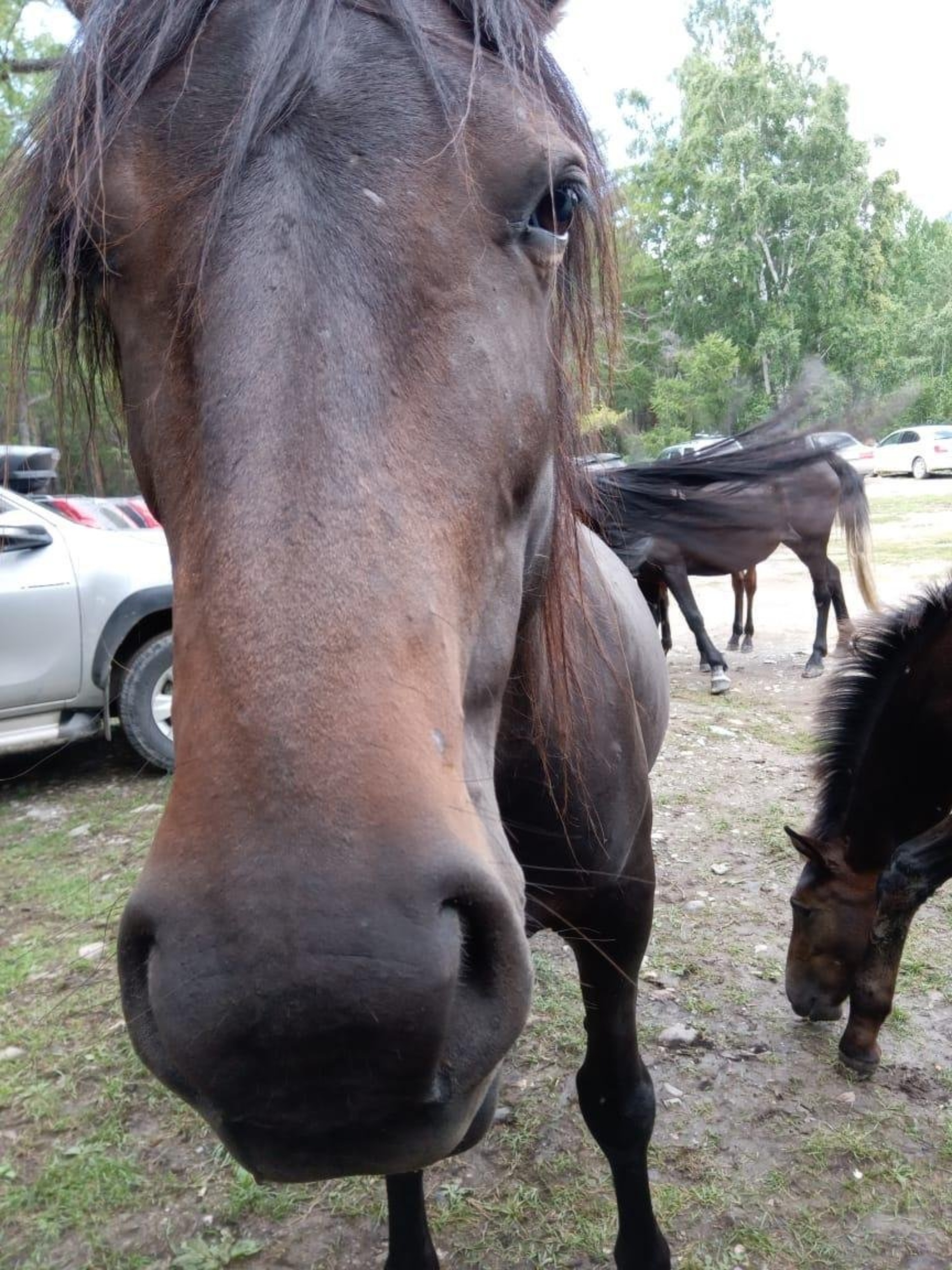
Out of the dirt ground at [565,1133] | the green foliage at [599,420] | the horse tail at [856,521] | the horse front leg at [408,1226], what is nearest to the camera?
the green foliage at [599,420]

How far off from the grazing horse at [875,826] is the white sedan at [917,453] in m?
Answer: 26.5

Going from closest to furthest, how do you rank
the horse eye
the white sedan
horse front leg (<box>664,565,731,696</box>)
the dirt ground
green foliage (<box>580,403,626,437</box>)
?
the horse eye → green foliage (<box>580,403,626,437</box>) → the dirt ground → horse front leg (<box>664,565,731,696</box>) → the white sedan

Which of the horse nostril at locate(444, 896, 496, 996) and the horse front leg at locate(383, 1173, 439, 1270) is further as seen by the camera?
the horse front leg at locate(383, 1173, 439, 1270)

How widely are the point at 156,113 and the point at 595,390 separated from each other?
108 cm

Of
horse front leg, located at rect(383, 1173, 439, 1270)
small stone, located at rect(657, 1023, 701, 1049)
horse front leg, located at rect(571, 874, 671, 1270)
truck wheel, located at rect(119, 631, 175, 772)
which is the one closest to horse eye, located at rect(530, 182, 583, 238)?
horse front leg, located at rect(571, 874, 671, 1270)

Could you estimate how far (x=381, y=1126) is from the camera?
34.4 inches

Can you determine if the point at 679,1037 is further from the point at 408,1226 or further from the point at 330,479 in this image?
the point at 330,479

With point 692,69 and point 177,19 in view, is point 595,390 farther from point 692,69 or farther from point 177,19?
point 692,69

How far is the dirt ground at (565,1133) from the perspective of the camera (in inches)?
92.0

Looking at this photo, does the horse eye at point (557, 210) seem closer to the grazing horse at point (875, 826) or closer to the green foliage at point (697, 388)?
the grazing horse at point (875, 826)

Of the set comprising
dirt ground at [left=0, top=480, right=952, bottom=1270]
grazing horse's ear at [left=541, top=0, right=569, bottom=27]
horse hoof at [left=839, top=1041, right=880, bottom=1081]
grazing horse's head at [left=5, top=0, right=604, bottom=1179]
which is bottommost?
dirt ground at [left=0, top=480, right=952, bottom=1270]

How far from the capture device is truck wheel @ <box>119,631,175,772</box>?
5.20m

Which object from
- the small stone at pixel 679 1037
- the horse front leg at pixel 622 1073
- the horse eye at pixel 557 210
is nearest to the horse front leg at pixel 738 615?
the small stone at pixel 679 1037

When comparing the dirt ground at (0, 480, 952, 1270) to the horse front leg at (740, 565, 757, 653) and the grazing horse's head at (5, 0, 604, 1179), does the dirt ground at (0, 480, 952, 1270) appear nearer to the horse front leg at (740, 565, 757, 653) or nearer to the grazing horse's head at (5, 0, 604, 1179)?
the grazing horse's head at (5, 0, 604, 1179)
